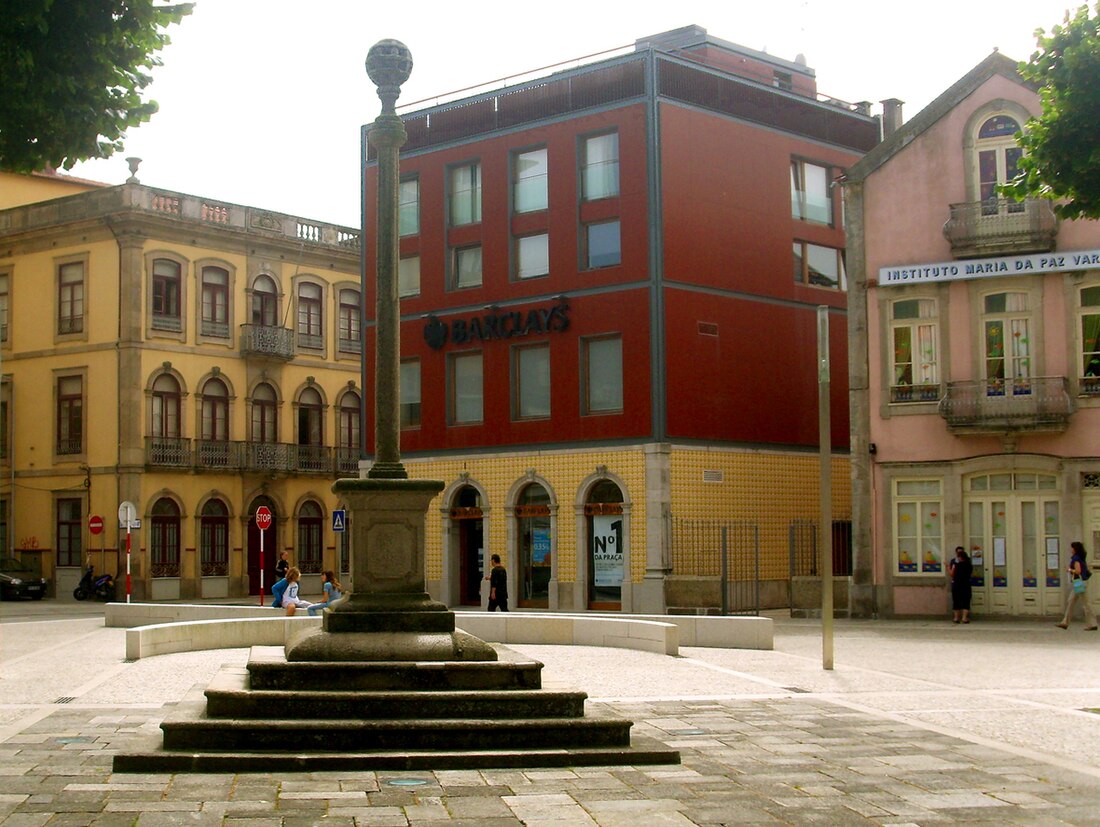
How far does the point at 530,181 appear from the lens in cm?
3978

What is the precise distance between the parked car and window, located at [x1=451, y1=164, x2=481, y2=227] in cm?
1893

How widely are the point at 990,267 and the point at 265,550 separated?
29147 millimetres

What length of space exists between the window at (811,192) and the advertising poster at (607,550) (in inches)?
396

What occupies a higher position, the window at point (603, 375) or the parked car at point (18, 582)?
the window at point (603, 375)

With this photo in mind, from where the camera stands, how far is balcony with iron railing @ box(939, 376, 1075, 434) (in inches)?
1226

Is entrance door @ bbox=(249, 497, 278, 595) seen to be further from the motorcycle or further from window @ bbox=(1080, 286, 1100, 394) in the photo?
window @ bbox=(1080, 286, 1100, 394)

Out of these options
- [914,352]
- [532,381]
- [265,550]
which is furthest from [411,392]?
[914,352]

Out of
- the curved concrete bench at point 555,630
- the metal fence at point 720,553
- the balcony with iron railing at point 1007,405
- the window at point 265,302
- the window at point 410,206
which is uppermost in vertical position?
the window at point 410,206

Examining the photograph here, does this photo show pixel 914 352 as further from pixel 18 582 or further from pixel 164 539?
pixel 18 582

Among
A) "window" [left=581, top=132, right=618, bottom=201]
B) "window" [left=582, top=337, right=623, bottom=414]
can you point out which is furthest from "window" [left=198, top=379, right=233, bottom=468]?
"window" [left=581, top=132, right=618, bottom=201]

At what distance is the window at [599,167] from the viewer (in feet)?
125

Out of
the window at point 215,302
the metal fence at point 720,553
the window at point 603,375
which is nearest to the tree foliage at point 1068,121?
the metal fence at point 720,553

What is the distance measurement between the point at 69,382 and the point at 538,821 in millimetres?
44305

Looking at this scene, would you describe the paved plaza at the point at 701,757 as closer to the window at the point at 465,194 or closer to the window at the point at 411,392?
the window at the point at 411,392
